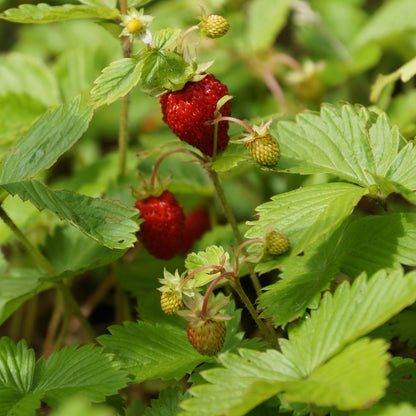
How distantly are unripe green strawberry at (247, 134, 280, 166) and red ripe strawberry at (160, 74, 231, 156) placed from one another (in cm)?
13

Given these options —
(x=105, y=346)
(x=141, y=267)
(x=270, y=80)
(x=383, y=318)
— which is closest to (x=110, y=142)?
(x=270, y=80)

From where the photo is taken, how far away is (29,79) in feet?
8.52

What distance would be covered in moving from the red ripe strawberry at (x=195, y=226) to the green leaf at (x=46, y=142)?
0.97 m

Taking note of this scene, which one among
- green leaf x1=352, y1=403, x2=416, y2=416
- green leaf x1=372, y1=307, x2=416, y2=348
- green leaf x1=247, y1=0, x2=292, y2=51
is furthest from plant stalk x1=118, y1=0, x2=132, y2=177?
green leaf x1=247, y1=0, x2=292, y2=51

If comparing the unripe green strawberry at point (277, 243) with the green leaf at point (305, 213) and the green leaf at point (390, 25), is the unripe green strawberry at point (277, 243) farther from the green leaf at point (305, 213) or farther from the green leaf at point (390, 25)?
the green leaf at point (390, 25)

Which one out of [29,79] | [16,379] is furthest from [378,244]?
[29,79]

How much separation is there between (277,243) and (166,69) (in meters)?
0.55

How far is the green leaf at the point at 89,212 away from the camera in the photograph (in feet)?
4.94

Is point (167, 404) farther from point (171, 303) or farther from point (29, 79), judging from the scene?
point (29, 79)

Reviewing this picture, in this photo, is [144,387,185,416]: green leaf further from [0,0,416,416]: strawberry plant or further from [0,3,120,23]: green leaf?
[0,3,120,23]: green leaf

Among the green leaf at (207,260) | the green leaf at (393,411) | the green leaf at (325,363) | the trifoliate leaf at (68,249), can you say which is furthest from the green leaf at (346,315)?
the trifoliate leaf at (68,249)

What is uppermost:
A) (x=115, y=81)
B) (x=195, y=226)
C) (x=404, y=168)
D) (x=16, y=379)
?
(x=115, y=81)

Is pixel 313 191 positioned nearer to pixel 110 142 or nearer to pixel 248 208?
pixel 248 208

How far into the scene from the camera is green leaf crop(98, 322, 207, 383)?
1472mm
